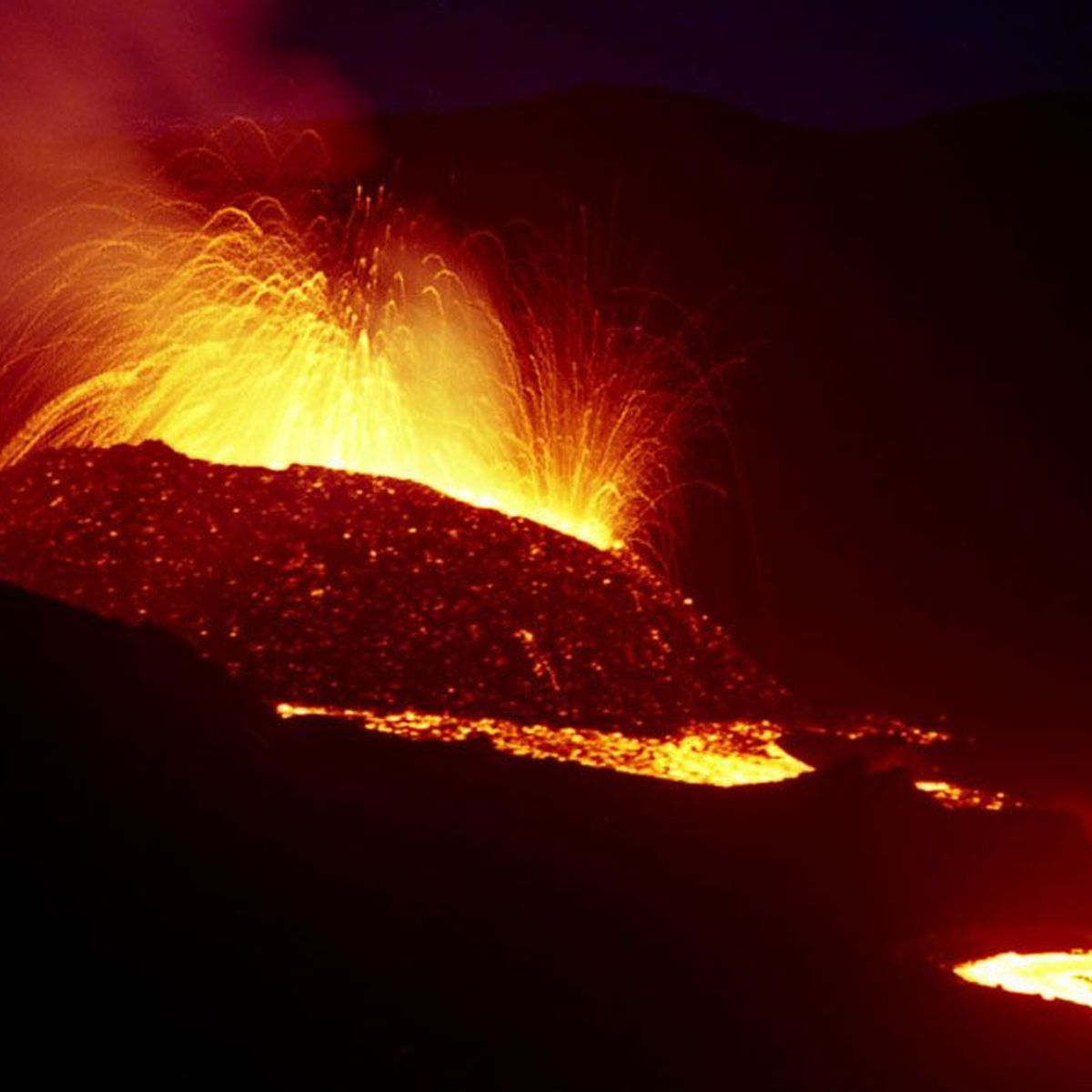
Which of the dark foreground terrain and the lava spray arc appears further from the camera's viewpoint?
the lava spray arc

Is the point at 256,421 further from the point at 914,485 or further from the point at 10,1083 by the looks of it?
the point at 914,485

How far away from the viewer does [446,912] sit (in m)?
7.53

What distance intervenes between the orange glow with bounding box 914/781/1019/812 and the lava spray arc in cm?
544

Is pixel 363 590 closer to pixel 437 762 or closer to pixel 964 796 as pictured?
pixel 437 762

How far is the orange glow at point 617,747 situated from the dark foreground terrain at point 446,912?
3.95 feet

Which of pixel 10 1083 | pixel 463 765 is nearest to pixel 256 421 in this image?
pixel 463 765

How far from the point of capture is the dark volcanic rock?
12.3 meters

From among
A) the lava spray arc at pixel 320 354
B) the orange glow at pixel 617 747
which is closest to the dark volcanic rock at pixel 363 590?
the orange glow at pixel 617 747

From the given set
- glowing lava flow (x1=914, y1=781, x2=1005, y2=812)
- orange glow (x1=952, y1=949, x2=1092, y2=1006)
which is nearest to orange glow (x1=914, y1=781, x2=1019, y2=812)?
glowing lava flow (x1=914, y1=781, x2=1005, y2=812)

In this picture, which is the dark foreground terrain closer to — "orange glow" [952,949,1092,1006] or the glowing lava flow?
"orange glow" [952,949,1092,1006]

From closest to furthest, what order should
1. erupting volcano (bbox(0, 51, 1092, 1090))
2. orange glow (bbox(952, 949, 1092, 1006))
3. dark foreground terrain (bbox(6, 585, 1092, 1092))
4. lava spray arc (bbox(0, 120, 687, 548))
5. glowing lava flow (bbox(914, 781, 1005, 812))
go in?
dark foreground terrain (bbox(6, 585, 1092, 1092))
erupting volcano (bbox(0, 51, 1092, 1090))
orange glow (bbox(952, 949, 1092, 1006))
glowing lava flow (bbox(914, 781, 1005, 812))
lava spray arc (bbox(0, 120, 687, 548))

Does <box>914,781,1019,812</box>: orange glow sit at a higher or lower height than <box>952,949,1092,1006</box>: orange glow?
higher

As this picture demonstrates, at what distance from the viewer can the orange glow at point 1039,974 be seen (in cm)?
828

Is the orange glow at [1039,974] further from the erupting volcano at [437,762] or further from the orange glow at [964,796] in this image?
the orange glow at [964,796]
